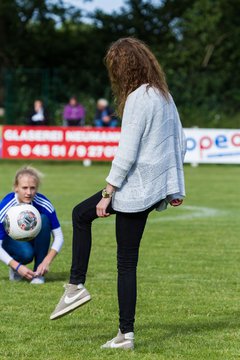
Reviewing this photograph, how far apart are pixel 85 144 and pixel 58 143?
0.70 metres

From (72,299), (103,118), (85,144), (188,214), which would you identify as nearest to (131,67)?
(72,299)

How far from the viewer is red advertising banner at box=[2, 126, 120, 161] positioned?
26.6 metres

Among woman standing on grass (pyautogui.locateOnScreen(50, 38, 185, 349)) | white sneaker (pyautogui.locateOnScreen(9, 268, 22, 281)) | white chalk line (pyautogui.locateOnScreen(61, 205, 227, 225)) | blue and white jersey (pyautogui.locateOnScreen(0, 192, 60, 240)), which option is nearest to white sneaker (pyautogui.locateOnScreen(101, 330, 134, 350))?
woman standing on grass (pyautogui.locateOnScreen(50, 38, 185, 349))

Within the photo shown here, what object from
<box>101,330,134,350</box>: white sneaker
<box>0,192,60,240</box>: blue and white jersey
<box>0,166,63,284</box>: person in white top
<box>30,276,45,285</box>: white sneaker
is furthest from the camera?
<box>30,276,45,285</box>: white sneaker

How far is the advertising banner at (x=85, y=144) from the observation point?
26.6 metres

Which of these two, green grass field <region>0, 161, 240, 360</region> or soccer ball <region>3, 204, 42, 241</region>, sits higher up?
soccer ball <region>3, 204, 42, 241</region>

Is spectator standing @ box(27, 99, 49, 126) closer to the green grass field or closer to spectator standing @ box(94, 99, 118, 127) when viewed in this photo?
spectator standing @ box(94, 99, 118, 127)

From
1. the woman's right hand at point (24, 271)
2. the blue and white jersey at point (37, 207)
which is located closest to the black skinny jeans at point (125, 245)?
the woman's right hand at point (24, 271)

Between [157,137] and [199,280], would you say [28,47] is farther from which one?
[157,137]

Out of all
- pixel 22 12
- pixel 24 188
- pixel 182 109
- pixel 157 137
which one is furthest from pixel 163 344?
pixel 22 12

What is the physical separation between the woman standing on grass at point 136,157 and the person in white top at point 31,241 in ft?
8.07

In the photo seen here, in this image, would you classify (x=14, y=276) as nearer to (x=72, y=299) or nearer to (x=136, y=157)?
(x=72, y=299)

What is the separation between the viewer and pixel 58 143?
26938 millimetres

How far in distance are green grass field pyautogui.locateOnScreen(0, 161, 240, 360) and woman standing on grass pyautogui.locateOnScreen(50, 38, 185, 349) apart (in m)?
0.44
